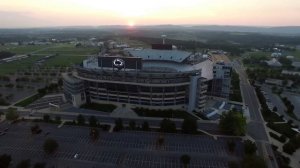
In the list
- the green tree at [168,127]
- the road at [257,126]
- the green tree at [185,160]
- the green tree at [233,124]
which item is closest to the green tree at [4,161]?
the green tree at [185,160]

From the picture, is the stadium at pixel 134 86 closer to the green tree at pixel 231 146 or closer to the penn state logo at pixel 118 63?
the penn state logo at pixel 118 63

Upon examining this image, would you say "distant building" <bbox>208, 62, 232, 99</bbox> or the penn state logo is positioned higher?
the penn state logo

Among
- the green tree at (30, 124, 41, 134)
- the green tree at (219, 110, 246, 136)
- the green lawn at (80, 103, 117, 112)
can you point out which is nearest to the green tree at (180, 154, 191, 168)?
the green tree at (219, 110, 246, 136)

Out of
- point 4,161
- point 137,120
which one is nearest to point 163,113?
point 137,120

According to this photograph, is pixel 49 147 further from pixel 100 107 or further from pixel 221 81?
pixel 221 81

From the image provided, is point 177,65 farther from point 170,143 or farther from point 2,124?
point 2,124

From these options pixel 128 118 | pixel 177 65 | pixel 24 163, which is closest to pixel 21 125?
pixel 24 163

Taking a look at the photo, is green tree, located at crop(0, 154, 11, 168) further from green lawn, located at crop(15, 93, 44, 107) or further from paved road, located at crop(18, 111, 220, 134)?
green lawn, located at crop(15, 93, 44, 107)
